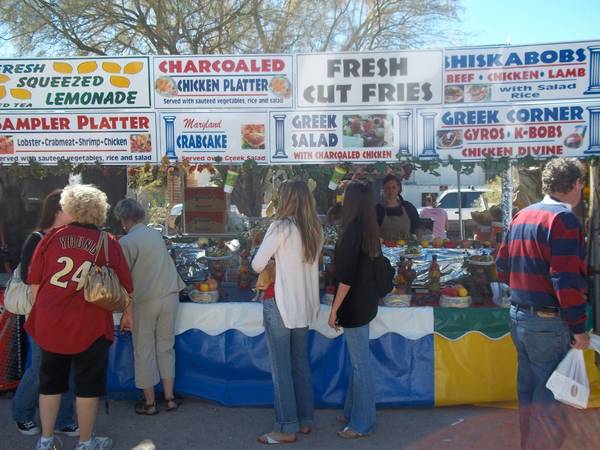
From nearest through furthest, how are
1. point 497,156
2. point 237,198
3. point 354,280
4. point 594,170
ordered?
point 354,280 < point 497,156 < point 594,170 < point 237,198

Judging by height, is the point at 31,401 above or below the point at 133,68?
below

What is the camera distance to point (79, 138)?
4.58 m

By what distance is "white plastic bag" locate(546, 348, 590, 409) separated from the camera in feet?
9.45

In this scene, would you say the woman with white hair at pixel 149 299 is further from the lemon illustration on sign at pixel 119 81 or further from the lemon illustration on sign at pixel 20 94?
the lemon illustration on sign at pixel 20 94

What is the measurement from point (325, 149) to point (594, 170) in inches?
84.6

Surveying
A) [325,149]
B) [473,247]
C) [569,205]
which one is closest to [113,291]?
[325,149]

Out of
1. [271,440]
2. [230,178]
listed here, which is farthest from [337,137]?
[271,440]

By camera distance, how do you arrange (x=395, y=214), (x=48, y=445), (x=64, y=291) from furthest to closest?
(x=395, y=214), (x=48, y=445), (x=64, y=291)

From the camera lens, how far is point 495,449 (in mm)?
3576

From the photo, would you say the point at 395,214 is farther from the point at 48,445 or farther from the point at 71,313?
the point at 48,445

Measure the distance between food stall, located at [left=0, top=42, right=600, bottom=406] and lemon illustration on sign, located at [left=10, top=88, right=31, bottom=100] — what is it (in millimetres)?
18

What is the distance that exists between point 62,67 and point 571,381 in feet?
13.5

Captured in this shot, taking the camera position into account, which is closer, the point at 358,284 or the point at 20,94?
the point at 358,284

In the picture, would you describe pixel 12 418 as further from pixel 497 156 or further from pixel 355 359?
pixel 497 156
